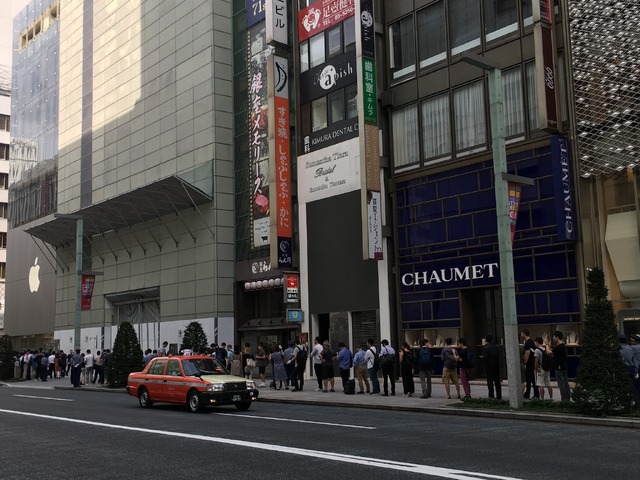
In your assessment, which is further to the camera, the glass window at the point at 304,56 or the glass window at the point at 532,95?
the glass window at the point at 304,56

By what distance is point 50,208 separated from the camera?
2253 inches

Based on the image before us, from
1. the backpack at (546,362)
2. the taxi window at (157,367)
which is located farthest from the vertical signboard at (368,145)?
the backpack at (546,362)

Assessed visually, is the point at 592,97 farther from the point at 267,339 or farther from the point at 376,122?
the point at 267,339

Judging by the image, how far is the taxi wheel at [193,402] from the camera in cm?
1852

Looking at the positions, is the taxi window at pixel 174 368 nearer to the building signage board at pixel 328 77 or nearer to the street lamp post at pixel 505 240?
the street lamp post at pixel 505 240

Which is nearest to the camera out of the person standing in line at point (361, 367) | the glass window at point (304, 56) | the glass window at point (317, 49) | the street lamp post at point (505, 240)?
the street lamp post at point (505, 240)

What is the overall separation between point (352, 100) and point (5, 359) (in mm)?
27859

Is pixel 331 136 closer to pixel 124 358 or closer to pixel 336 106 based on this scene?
pixel 336 106

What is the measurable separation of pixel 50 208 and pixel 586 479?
179 ft

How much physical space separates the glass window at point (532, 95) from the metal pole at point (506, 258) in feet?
22.0

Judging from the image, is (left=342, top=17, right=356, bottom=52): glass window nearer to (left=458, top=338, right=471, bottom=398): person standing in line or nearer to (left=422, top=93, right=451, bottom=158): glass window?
(left=422, top=93, right=451, bottom=158): glass window

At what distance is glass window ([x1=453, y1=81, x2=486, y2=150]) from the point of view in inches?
1032

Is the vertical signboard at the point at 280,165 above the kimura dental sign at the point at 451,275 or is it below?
above

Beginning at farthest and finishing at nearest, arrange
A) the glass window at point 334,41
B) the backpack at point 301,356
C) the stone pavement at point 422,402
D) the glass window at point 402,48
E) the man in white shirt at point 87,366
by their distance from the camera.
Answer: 1. the man in white shirt at point 87,366
2. the glass window at point 334,41
3. the glass window at point 402,48
4. the backpack at point 301,356
5. the stone pavement at point 422,402
